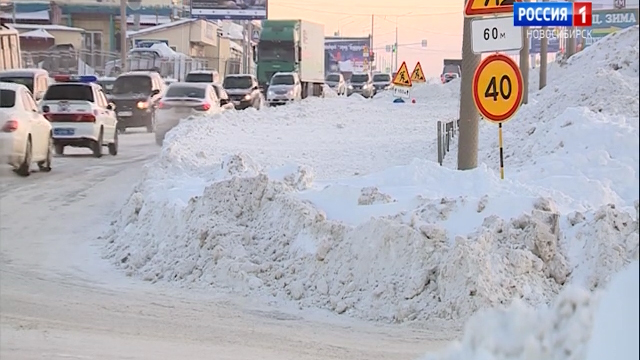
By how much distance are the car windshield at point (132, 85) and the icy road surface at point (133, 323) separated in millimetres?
18865

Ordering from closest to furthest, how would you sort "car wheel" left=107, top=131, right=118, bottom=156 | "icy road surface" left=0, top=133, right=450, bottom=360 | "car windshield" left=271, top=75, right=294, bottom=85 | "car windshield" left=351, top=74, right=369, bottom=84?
"icy road surface" left=0, top=133, right=450, bottom=360 < "car wheel" left=107, top=131, right=118, bottom=156 < "car windshield" left=271, top=75, right=294, bottom=85 < "car windshield" left=351, top=74, right=369, bottom=84

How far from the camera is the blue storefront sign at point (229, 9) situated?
236 ft

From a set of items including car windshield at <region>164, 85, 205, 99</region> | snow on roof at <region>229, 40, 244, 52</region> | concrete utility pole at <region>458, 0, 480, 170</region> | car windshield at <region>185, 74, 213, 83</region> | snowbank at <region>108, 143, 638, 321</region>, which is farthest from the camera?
snow on roof at <region>229, 40, 244, 52</region>

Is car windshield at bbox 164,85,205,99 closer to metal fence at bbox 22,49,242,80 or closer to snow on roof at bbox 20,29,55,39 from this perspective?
metal fence at bbox 22,49,242,80

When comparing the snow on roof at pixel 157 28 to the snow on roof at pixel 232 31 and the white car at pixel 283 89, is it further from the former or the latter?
the white car at pixel 283 89

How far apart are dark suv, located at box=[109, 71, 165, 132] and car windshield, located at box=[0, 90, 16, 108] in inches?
491

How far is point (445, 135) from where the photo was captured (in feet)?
66.1

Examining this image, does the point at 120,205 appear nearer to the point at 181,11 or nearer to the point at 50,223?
the point at 50,223

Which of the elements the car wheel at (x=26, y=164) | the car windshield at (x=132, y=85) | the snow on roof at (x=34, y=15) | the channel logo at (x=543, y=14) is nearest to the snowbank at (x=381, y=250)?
the channel logo at (x=543, y=14)

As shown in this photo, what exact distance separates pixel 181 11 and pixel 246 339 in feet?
275

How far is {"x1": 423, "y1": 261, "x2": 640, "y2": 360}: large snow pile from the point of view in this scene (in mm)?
2598

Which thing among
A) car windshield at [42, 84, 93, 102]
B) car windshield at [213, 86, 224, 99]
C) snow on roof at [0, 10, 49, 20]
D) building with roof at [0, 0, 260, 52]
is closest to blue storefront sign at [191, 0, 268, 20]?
building with roof at [0, 0, 260, 52]

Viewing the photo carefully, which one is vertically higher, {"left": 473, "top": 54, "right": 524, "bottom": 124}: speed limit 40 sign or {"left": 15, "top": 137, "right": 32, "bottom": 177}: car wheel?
{"left": 473, "top": 54, "right": 524, "bottom": 124}: speed limit 40 sign

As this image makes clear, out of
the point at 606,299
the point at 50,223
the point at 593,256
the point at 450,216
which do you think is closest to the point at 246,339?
the point at 450,216
